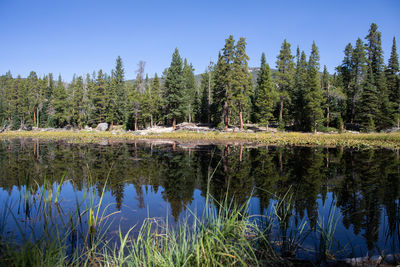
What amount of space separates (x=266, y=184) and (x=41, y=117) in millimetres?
67617

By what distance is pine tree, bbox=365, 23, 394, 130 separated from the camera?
3503cm

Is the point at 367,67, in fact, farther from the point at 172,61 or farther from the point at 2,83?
the point at 2,83

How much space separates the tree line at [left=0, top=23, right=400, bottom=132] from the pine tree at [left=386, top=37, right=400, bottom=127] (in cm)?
14

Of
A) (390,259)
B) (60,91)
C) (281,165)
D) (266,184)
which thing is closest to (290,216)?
(390,259)

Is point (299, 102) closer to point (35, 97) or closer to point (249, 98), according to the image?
point (249, 98)

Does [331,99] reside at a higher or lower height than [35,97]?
lower

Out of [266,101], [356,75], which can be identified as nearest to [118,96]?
[266,101]

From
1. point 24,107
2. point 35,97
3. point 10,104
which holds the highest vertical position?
point 35,97

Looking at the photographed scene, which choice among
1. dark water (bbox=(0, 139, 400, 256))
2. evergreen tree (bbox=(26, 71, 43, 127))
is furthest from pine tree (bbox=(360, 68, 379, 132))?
evergreen tree (bbox=(26, 71, 43, 127))

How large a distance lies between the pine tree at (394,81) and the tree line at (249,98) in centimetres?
14

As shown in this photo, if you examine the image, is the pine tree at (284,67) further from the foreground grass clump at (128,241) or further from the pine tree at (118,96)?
the foreground grass clump at (128,241)

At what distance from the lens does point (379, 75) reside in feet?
127

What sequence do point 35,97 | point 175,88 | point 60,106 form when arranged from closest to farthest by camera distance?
point 175,88 → point 60,106 → point 35,97

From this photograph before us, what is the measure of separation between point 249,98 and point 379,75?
21.2 metres
